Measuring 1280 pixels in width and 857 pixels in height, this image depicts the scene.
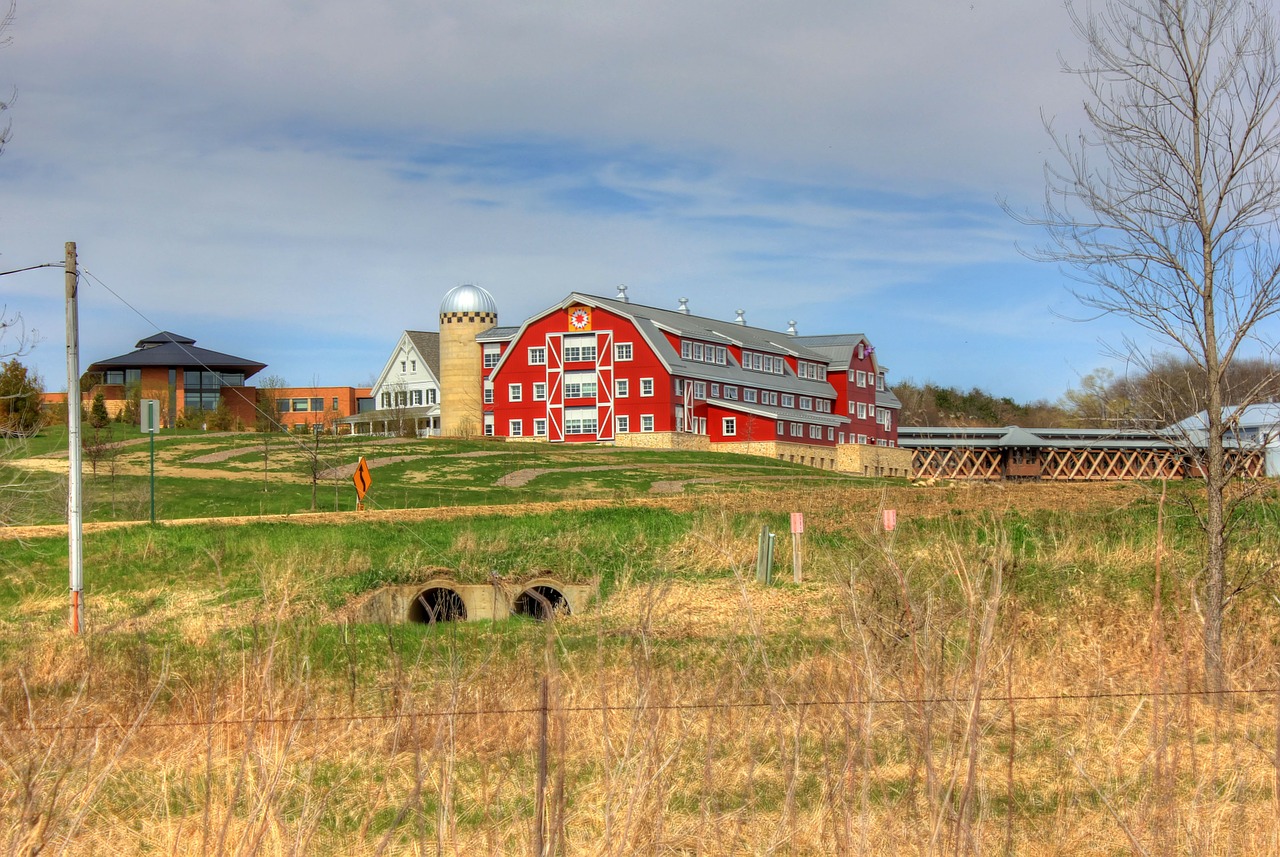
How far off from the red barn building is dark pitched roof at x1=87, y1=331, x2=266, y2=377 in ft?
79.2

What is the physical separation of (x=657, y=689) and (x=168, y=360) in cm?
9124

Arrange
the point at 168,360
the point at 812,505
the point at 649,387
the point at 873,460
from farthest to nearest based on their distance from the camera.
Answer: the point at 168,360 < the point at 873,460 < the point at 649,387 < the point at 812,505

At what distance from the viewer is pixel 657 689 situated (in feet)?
23.0

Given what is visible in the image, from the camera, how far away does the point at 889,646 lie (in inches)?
430

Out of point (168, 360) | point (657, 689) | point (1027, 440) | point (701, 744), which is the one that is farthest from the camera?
point (168, 360)

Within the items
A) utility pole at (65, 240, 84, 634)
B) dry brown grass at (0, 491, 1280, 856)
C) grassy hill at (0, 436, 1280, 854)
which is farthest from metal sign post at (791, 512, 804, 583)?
utility pole at (65, 240, 84, 634)

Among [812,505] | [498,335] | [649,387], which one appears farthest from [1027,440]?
[812,505]

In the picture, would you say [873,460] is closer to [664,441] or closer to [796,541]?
[664,441]

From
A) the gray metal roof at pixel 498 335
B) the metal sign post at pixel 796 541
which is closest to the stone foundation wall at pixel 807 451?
the gray metal roof at pixel 498 335

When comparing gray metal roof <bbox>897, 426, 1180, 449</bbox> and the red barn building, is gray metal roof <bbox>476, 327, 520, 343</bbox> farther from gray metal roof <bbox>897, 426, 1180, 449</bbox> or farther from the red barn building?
gray metal roof <bbox>897, 426, 1180, 449</bbox>

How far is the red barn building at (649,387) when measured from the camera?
69.6 metres

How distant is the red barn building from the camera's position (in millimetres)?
69625

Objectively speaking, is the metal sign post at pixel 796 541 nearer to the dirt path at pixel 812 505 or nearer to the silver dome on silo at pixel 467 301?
the dirt path at pixel 812 505

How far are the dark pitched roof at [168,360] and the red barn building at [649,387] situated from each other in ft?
79.2
